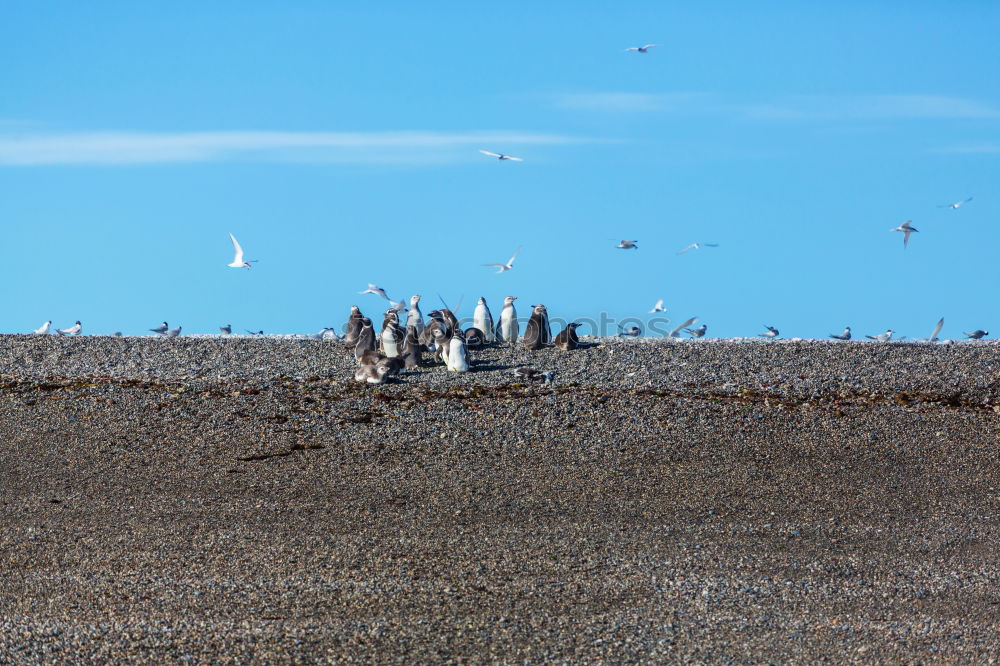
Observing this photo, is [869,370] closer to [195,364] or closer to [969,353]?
[969,353]

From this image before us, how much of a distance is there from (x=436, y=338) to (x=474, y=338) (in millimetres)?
1187

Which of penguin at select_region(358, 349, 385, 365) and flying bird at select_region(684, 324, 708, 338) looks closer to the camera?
penguin at select_region(358, 349, 385, 365)

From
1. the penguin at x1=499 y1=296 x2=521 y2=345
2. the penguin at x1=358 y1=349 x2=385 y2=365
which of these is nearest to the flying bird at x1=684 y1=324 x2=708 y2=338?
the penguin at x1=499 y1=296 x2=521 y2=345

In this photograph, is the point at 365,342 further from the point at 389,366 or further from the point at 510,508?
the point at 510,508

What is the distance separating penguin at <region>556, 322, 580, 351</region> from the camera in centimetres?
1762

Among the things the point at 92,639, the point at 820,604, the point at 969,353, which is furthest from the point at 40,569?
the point at 969,353

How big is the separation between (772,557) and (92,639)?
4.85 metres

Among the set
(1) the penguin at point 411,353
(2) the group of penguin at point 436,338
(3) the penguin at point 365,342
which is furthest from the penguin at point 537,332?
(3) the penguin at point 365,342

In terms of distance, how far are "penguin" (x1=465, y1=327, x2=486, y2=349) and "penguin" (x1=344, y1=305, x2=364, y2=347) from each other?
167 cm

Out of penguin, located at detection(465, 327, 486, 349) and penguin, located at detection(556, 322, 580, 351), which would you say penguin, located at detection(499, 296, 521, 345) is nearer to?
penguin, located at detection(465, 327, 486, 349)

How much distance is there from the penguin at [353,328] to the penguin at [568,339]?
120 inches

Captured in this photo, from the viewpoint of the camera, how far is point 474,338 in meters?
18.2

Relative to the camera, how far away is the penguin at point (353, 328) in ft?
58.5

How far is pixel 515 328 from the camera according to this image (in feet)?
63.0
